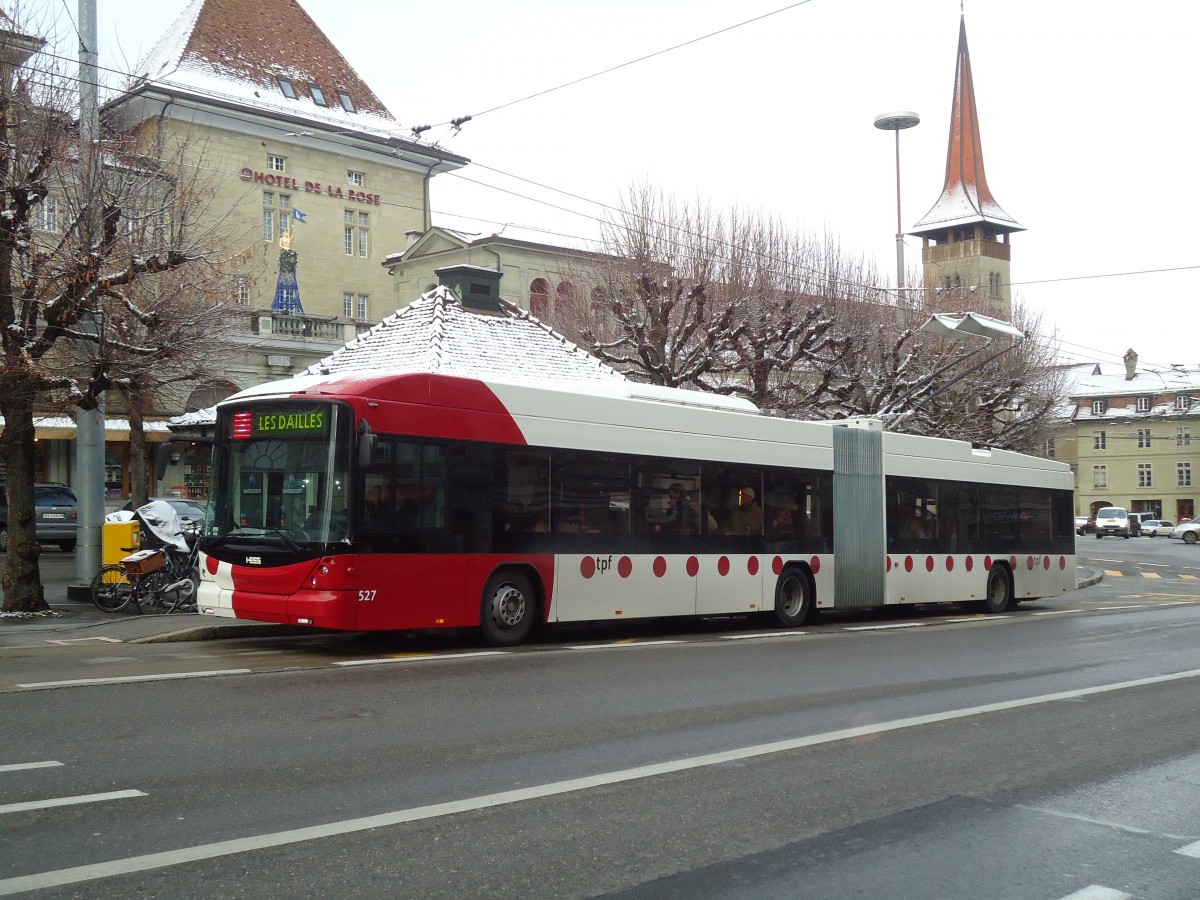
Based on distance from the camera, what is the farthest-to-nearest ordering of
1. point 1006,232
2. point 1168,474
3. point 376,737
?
point 1168,474 < point 1006,232 < point 376,737

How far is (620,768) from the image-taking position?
280 inches

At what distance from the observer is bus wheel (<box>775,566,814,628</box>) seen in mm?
17938

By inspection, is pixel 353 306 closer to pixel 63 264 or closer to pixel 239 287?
pixel 239 287

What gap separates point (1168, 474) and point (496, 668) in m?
102

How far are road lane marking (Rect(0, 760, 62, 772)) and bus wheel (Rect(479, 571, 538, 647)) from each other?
7108 mm

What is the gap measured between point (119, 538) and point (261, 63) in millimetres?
34173

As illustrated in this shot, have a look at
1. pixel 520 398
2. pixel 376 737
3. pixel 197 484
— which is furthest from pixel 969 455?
pixel 197 484

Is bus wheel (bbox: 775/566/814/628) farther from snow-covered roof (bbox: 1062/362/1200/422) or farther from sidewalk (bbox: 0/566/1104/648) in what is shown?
snow-covered roof (bbox: 1062/362/1200/422)

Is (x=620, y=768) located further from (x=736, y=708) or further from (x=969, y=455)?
(x=969, y=455)

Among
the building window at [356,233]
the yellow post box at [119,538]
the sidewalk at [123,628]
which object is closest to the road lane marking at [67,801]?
the sidewalk at [123,628]

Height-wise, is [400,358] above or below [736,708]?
above

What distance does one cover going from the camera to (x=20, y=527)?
55.3 feet

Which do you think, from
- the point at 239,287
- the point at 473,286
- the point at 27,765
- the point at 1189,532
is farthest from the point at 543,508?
the point at 1189,532

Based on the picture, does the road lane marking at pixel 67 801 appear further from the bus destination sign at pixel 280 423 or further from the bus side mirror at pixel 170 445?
the bus side mirror at pixel 170 445
